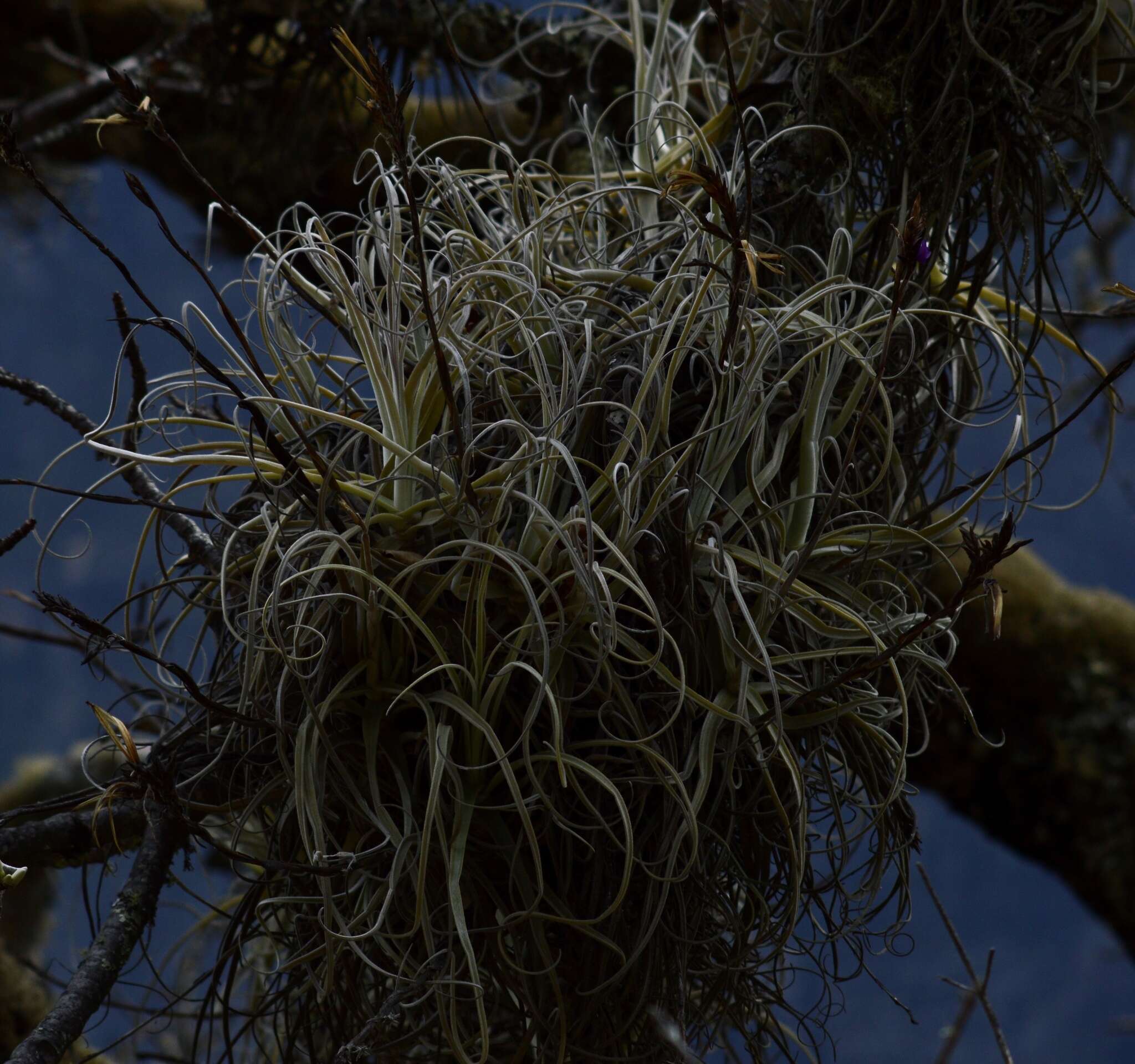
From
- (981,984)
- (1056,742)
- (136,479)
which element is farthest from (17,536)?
(1056,742)

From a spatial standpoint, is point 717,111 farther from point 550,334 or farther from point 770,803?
point 770,803

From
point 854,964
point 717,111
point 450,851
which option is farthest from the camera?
point 854,964

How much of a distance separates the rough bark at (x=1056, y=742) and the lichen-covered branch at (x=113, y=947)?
1.10m

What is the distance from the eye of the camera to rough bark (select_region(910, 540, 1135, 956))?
4.69 feet

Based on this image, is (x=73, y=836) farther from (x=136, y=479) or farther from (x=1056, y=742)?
(x=1056, y=742)

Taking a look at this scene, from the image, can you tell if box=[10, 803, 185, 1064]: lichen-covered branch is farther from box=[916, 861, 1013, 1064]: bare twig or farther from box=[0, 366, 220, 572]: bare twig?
box=[916, 861, 1013, 1064]: bare twig

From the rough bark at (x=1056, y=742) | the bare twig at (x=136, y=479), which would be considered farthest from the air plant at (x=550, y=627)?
the rough bark at (x=1056, y=742)

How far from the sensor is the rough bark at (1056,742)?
143cm

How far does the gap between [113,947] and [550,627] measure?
24 centimetres

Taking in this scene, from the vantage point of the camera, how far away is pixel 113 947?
0.47m

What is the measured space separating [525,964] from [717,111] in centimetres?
56

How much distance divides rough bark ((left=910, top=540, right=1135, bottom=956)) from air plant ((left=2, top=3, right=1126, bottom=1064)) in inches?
37.2

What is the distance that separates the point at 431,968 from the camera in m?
0.46

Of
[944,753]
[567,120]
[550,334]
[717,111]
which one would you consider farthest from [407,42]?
[944,753]
